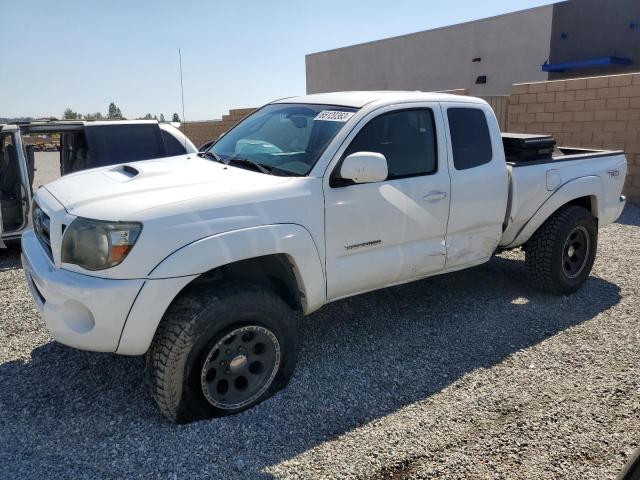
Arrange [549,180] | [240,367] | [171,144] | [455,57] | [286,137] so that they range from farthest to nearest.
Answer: [455,57] → [171,144] → [549,180] → [286,137] → [240,367]

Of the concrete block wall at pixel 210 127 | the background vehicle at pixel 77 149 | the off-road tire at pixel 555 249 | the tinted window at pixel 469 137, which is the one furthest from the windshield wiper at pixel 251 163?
the concrete block wall at pixel 210 127

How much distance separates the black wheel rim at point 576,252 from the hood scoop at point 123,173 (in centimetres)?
395

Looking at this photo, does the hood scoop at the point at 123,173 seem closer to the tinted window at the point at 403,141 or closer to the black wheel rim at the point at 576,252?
the tinted window at the point at 403,141

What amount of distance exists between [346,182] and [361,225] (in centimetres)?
30

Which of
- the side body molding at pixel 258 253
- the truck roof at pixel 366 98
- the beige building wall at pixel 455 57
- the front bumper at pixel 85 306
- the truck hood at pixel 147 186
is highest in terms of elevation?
the beige building wall at pixel 455 57

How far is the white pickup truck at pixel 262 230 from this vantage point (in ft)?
9.57

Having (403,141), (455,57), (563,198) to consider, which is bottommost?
(563,198)

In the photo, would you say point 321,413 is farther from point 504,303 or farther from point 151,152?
point 151,152

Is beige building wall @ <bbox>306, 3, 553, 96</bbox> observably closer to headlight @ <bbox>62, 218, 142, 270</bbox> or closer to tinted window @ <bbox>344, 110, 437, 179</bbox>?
tinted window @ <bbox>344, 110, 437, 179</bbox>

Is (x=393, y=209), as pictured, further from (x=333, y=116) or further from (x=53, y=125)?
(x=53, y=125)

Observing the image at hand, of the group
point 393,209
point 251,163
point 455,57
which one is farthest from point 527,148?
point 455,57

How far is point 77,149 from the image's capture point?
23.1ft

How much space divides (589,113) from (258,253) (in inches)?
357

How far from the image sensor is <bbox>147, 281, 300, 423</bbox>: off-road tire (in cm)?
300
